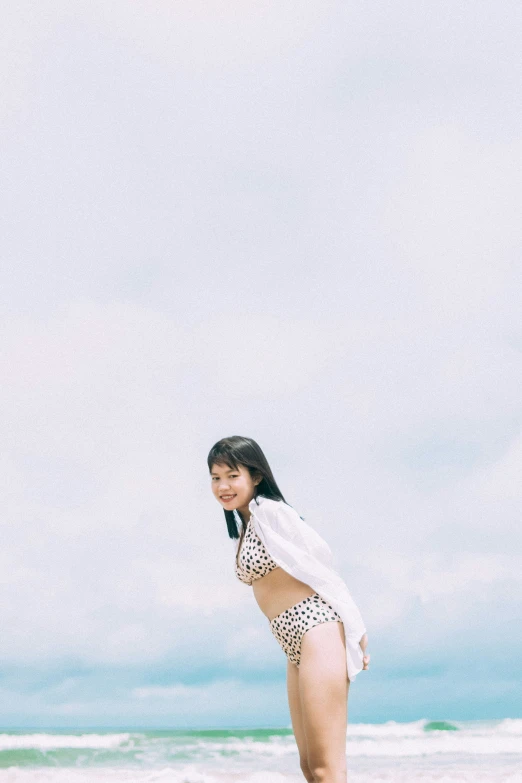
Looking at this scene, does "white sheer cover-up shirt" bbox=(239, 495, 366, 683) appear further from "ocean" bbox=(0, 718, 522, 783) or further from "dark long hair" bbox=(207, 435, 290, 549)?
"ocean" bbox=(0, 718, 522, 783)

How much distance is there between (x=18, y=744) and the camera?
56.5 ft

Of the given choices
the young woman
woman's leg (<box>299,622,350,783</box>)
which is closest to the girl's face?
the young woman

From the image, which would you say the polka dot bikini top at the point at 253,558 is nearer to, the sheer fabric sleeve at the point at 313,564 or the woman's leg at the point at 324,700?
the sheer fabric sleeve at the point at 313,564

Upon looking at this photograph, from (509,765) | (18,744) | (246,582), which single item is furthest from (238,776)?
(246,582)

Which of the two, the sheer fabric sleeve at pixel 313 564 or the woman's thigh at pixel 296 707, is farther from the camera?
the woman's thigh at pixel 296 707

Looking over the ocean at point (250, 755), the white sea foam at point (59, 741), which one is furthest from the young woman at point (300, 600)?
the white sea foam at point (59, 741)

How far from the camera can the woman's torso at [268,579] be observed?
416 centimetres

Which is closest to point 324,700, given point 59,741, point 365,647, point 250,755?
point 365,647

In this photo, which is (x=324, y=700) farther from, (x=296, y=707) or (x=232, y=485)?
(x=232, y=485)

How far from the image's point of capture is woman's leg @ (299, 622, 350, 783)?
3.87 meters

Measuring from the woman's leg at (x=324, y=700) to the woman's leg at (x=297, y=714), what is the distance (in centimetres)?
11

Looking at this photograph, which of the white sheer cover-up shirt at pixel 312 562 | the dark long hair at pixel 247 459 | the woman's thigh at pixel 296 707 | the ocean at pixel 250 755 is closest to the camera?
the white sheer cover-up shirt at pixel 312 562

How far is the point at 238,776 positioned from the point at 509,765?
166 inches

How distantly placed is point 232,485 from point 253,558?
38cm
